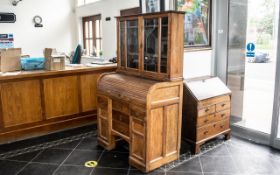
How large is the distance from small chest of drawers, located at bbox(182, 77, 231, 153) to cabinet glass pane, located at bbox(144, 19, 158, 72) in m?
0.55

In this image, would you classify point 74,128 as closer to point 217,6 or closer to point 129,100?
point 129,100

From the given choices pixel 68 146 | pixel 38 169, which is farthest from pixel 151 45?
pixel 38 169

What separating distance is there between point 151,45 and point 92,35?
5.10m

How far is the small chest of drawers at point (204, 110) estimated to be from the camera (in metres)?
3.24

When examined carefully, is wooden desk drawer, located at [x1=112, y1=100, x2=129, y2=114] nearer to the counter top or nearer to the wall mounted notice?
the counter top

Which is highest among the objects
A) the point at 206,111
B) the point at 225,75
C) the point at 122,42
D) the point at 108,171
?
the point at 122,42

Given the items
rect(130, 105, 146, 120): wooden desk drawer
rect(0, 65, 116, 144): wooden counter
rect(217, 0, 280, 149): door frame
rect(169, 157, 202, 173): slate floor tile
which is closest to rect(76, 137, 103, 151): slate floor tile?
rect(0, 65, 116, 144): wooden counter

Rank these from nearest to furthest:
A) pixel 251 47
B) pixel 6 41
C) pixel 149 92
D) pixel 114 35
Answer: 1. pixel 149 92
2. pixel 251 47
3. pixel 114 35
4. pixel 6 41

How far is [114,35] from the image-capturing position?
633 centimetres

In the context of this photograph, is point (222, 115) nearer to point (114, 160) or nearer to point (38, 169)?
point (114, 160)

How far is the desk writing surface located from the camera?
3262 millimetres

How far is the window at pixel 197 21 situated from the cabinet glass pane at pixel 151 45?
2.43 ft

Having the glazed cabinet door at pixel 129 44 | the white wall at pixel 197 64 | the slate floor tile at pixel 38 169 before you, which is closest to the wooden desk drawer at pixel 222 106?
the white wall at pixel 197 64

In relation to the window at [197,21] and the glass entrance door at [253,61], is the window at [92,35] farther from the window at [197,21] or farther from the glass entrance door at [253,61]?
the glass entrance door at [253,61]
